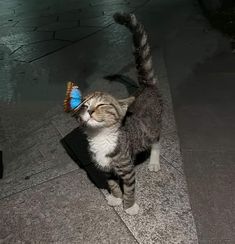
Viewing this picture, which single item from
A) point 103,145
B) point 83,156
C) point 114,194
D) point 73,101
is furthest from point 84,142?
point 73,101

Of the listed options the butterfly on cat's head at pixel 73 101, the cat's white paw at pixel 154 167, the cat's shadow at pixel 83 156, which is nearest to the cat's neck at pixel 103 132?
the butterfly on cat's head at pixel 73 101

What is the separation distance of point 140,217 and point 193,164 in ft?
3.12

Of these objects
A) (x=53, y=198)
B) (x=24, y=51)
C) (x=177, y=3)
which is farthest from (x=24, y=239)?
(x=177, y=3)

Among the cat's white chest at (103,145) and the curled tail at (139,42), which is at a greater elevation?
the curled tail at (139,42)

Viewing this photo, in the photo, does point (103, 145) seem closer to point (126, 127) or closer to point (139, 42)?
point (126, 127)

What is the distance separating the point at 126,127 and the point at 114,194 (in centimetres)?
72

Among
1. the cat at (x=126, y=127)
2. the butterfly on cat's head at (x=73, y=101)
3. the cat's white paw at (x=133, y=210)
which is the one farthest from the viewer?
the cat's white paw at (x=133, y=210)

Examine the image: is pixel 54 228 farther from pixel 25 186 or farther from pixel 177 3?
pixel 177 3

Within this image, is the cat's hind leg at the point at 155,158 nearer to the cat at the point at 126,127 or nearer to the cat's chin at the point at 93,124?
the cat at the point at 126,127

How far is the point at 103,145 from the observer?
10.2 feet

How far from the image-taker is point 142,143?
12.1ft

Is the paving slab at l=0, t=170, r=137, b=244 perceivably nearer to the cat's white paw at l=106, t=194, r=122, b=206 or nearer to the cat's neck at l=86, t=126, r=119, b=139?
the cat's white paw at l=106, t=194, r=122, b=206

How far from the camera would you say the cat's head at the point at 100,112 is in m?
2.85

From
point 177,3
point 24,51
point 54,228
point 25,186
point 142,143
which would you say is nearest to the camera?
point 54,228
